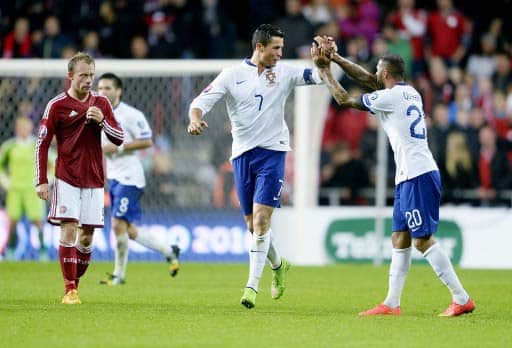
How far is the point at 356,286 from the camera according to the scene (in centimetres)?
1419

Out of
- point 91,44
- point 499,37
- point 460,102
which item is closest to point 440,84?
point 460,102

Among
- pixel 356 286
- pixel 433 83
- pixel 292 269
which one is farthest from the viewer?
pixel 433 83

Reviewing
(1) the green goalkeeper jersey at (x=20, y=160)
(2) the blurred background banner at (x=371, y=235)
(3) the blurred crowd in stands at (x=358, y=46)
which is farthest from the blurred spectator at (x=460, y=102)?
(1) the green goalkeeper jersey at (x=20, y=160)

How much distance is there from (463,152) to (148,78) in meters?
5.20

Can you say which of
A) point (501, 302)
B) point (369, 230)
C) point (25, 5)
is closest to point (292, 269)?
point (369, 230)

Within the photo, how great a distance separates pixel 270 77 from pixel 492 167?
9.69m

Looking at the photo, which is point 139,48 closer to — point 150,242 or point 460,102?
point 460,102

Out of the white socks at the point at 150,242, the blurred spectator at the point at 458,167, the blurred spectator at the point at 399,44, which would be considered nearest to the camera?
the white socks at the point at 150,242

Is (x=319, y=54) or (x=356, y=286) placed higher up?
(x=319, y=54)

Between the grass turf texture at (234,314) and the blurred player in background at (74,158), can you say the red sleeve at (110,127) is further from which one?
the grass turf texture at (234,314)

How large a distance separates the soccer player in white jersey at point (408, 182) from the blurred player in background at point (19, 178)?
946 centimetres

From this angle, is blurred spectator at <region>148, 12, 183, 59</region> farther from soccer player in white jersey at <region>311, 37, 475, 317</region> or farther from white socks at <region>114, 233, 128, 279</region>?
soccer player in white jersey at <region>311, 37, 475, 317</region>

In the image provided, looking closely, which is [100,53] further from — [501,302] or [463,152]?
[501,302]

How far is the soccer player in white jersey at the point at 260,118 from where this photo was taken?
1107 cm
